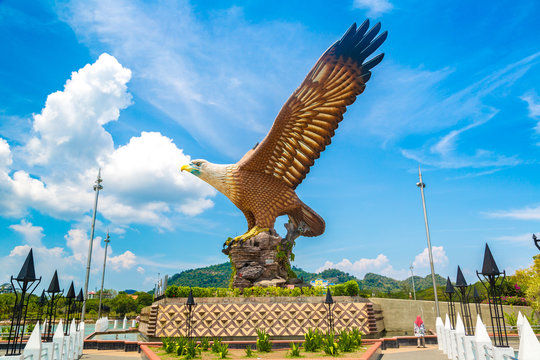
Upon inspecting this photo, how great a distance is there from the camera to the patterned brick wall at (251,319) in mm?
14305

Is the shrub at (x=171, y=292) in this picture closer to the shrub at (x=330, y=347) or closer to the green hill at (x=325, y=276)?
the shrub at (x=330, y=347)

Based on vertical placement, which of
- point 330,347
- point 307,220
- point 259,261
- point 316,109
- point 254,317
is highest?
point 316,109

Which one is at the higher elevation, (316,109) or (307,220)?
(316,109)

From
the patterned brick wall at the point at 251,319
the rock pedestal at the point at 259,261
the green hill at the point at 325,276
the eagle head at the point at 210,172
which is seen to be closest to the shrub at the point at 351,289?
the patterned brick wall at the point at 251,319

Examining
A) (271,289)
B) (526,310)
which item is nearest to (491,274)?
(271,289)

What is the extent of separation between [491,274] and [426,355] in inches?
214

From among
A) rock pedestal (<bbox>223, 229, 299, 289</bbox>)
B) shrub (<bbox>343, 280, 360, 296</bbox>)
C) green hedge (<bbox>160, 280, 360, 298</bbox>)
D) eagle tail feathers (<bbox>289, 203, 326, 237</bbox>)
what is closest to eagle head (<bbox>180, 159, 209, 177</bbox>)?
rock pedestal (<bbox>223, 229, 299, 289</bbox>)

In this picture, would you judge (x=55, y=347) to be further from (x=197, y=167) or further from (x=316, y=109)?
(x=316, y=109)

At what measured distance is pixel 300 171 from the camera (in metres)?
18.1

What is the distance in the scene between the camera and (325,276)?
89.8 meters

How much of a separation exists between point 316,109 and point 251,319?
965 cm

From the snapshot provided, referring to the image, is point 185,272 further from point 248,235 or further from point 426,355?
point 426,355

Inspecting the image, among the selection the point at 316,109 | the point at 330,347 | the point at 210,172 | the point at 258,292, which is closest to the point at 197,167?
the point at 210,172

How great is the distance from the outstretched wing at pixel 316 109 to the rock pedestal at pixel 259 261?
3409 mm
